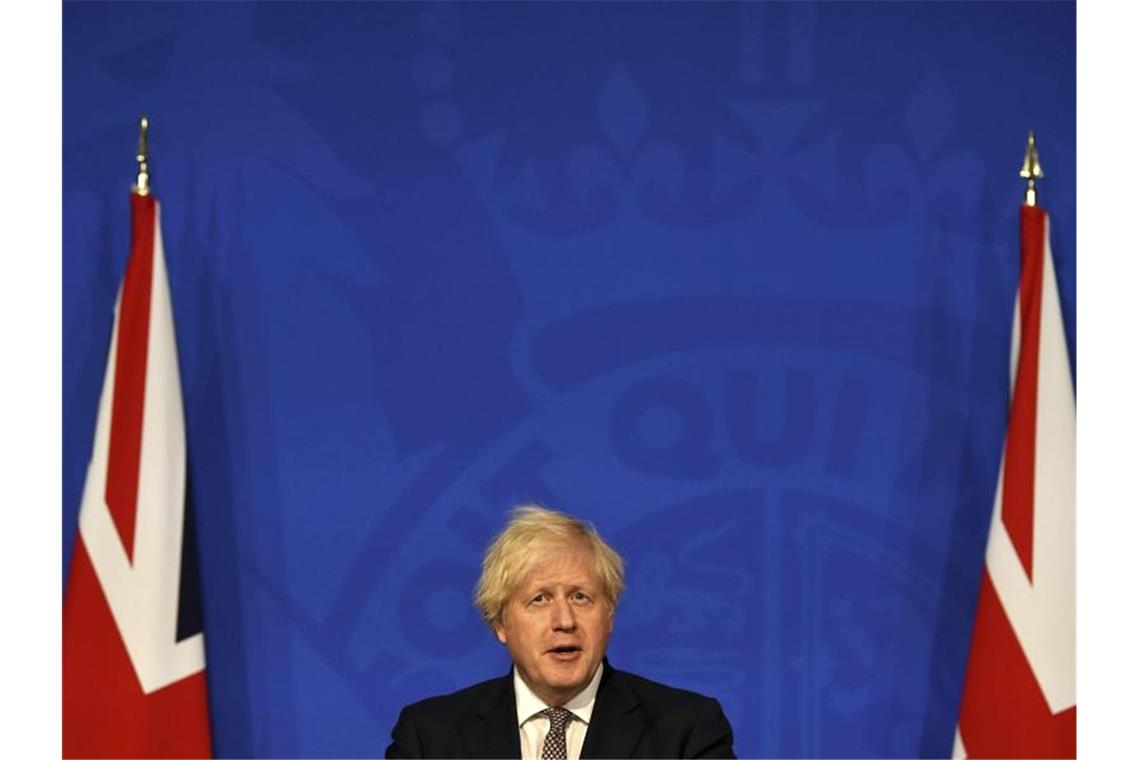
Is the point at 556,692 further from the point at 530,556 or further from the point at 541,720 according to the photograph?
the point at 530,556

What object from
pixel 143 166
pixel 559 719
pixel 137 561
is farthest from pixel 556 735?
pixel 143 166

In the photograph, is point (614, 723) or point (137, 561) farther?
point (137, 561)

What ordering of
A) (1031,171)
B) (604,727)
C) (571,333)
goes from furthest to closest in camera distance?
(571,333) < (1031,171) < (604,727)

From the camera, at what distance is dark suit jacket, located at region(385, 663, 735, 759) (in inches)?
97.8

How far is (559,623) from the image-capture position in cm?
257

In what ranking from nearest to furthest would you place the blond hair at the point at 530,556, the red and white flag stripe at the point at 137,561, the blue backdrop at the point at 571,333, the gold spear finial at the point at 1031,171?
1. the blond hair at the point at 530,556
2. the red and white flag stripe at the point at 137,561
3. the gold spear finial at the point at 1031,171
4. the blue backdrop at the point at 571,333

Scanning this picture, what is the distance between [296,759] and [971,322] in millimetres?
1910

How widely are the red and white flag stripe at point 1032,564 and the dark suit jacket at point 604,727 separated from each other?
1.14m

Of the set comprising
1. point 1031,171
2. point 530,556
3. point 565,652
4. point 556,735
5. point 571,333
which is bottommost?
point 556,735

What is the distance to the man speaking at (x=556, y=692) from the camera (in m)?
2.50

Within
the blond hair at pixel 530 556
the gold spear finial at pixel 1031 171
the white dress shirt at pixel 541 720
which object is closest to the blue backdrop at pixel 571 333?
the gold spear finial at pixel 1031 171

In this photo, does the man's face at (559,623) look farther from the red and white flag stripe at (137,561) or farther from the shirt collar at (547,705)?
the red and white flag stripe at (137,561)

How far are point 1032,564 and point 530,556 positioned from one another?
1362 millimetres

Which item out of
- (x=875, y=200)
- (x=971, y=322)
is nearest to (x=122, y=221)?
(x=875, y=200)
